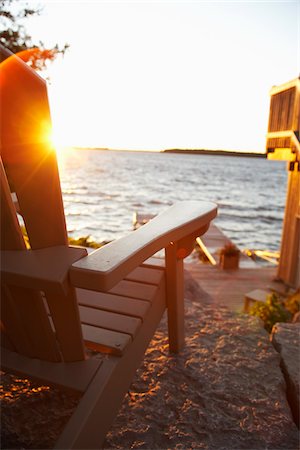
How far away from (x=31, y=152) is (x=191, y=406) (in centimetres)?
145

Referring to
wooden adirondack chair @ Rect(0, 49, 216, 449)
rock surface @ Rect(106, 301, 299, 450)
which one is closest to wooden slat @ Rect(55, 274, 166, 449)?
wooden adirondack chair @ Rect(0, 49, 216, 449)

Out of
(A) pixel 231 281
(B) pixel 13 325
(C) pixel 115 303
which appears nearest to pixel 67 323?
(B) pixel 13 325

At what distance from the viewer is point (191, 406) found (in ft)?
5.51

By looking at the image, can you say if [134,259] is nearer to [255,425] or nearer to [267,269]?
[255,425]

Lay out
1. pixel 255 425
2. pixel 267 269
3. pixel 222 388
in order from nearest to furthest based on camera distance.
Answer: pixel 255 425, pixel 222 388, pixel 267 269

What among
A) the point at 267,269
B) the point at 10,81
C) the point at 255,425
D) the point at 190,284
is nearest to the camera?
the point at 10,81

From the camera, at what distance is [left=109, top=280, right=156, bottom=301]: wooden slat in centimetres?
165

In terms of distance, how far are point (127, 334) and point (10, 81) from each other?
3.25 feet

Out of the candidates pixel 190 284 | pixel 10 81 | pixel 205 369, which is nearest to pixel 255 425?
pixel 205 369

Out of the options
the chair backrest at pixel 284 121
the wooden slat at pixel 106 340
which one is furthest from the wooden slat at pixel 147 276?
the chair backrest at pixel 284 121

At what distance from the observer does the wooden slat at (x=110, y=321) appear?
139cm

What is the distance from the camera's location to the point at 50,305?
107 centimetres

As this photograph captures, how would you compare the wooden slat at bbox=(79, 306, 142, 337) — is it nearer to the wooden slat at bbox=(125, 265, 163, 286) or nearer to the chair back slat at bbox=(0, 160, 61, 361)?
the chair back slat at bbox=(0, 160, 61, 361)

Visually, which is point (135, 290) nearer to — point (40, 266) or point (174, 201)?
point (40, 266)
